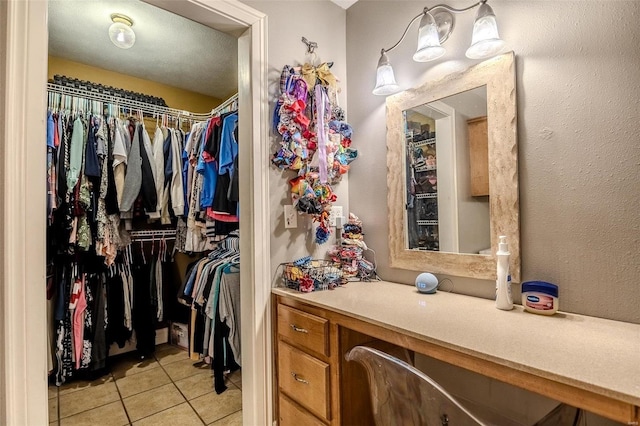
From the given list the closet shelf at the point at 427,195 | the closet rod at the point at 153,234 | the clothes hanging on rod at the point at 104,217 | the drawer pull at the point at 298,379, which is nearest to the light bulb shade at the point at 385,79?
the closet shelf at the point at 427,195

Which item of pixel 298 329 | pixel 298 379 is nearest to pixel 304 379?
pixel 298 379

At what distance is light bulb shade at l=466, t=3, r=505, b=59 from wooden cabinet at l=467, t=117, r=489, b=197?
11.2 inches

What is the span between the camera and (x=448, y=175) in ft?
5.09

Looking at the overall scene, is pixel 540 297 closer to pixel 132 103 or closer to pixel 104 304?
pixel 104 304

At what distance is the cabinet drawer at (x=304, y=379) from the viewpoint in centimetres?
131

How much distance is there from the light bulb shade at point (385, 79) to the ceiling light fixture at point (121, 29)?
5.50 feet

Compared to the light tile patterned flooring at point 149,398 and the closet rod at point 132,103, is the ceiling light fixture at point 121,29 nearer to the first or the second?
the closet rod at point 132,103

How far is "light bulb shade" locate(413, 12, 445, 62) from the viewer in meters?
1.44

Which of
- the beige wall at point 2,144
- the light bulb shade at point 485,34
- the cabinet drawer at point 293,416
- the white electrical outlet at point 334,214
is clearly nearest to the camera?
the beige wall at point 2,144

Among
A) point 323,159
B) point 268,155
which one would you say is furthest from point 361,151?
point 268,155

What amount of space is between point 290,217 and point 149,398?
5.37 feet

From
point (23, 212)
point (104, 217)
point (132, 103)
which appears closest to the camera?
point (23, 212)

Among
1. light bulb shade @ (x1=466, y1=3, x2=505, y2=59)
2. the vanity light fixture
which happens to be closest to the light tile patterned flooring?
the vanity light fixture

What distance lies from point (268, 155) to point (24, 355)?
1216mm
